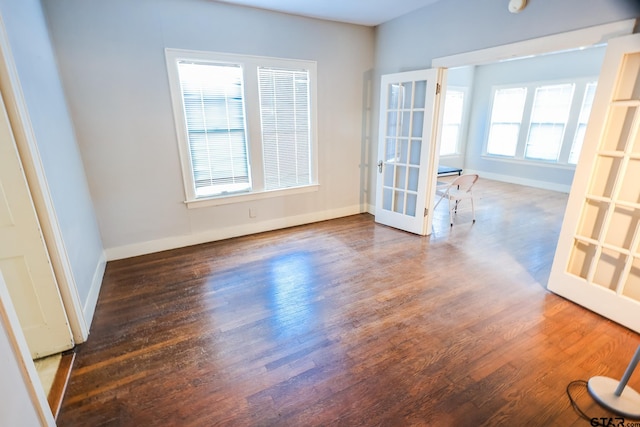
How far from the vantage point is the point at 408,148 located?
148 inches

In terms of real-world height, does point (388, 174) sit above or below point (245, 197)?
above

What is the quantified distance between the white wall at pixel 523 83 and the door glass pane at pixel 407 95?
14.4ft

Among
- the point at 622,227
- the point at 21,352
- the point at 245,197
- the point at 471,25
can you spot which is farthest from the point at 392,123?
the point at 21,352

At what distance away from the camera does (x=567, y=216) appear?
2.35 metres

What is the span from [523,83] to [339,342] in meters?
7.12

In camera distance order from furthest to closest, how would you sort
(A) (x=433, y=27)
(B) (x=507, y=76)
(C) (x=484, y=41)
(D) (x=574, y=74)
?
(B) (x=507, y=76)
(D) (x=574, y=74)
(A) (x=433, y=27)
(C) (x=484, y=41)

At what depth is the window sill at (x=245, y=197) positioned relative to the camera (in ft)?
11.5

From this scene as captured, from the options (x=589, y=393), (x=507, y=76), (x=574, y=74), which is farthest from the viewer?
(x=507, y=76)

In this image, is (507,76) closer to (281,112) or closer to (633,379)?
(281,112)

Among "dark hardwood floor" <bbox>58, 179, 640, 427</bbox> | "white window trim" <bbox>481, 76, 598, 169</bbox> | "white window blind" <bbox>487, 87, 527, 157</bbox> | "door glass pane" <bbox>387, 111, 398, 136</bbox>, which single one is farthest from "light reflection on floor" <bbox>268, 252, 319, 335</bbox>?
"white window blind" <bbox>487, 87, 527, 157</bbox>

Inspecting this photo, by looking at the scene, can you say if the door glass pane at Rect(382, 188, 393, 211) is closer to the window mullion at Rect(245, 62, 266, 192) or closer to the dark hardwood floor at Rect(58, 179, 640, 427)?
the dark hardwood floor at Rect(58, 179, 640, 427)

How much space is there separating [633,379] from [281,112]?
12.4 ft

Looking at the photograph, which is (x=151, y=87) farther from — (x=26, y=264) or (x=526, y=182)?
(x=526, y=182)

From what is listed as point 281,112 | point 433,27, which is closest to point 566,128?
point 433,27
